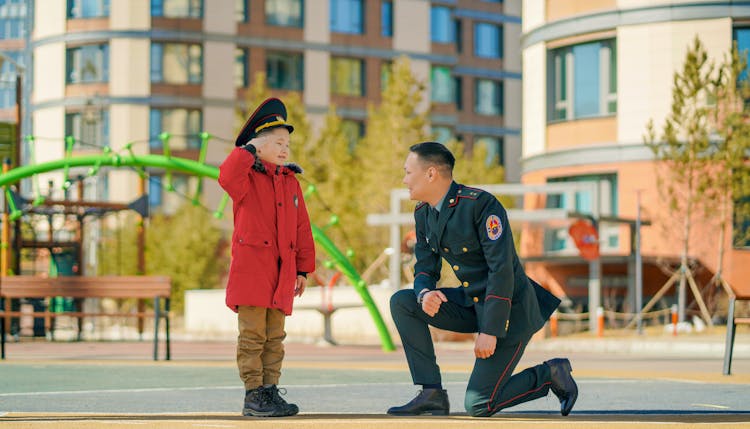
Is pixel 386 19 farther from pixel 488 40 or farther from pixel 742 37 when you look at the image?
pixel 742 37

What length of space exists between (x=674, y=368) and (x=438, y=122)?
2101 inches

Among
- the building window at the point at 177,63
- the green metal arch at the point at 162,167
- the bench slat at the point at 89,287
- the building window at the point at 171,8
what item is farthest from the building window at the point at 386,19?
the bench slat at the point at 89,287

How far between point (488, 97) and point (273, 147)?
67661mm

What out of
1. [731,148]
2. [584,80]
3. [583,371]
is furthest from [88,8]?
[583,371]

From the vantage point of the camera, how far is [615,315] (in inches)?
1180

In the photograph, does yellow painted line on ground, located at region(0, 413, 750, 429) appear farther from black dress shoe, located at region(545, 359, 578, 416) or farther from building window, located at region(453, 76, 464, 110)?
building window, located at region(453, 76, 464, 110)

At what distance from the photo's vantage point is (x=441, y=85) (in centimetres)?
7025

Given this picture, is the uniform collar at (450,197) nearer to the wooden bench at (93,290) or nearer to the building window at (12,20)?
the wooden bench at (93,290)

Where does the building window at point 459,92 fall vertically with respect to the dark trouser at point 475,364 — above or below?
above

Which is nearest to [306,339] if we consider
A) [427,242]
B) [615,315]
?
[615,315]

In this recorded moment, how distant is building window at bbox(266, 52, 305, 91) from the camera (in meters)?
63.8

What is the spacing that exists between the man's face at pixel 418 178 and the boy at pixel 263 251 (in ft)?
2.14

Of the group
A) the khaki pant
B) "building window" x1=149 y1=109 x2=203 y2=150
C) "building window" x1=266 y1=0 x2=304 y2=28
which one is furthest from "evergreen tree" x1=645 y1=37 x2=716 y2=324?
"building window" x1=266 y1=0 x2=304 y2=28

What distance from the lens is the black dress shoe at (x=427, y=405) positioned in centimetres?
789
